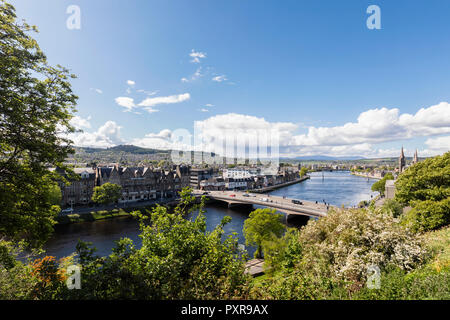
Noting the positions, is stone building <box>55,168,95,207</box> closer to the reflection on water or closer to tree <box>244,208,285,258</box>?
tree <box>244,208,285,258</box>

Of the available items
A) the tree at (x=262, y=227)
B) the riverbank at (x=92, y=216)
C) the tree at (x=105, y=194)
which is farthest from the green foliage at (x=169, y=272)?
the tree at (x=105, y=194)

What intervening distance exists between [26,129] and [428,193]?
30.0 m

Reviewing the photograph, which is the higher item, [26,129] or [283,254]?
[26,129]

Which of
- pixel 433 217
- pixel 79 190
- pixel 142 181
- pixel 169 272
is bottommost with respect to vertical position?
pixel 79 190

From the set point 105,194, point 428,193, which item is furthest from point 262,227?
point 105,194

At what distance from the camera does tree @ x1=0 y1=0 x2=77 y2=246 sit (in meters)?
7.22

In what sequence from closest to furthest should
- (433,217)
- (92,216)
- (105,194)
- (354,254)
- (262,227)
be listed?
1. (354,254)
2. (433,217)
3. (262,227)
4. (92,216)
5. (105,194)

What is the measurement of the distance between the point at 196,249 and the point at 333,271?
702 centimetres

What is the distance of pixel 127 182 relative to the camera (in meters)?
64.8

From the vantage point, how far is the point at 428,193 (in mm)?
20406

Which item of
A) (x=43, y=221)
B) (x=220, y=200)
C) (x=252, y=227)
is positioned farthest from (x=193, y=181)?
(x=43, y=221)

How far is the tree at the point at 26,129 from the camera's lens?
7223mm

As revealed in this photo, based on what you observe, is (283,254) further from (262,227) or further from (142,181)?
(142,181)
